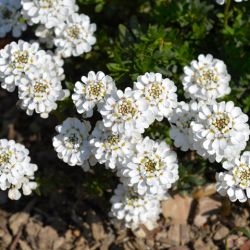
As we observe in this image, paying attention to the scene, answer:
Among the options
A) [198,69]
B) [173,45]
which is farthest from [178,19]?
[198,69]

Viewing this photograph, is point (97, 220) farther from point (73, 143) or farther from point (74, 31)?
point (74, 31)

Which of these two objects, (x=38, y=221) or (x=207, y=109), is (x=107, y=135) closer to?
(x=207, y=109)

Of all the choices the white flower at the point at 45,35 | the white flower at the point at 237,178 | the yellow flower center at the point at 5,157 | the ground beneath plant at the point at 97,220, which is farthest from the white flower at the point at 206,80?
the yellow flower center at the point at 5,157

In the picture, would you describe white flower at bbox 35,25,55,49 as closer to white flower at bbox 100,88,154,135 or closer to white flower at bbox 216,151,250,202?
white flower at bbox 100,88,154,135

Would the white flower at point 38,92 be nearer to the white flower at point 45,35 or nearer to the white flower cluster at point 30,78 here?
the white flower cluster at point 30,78

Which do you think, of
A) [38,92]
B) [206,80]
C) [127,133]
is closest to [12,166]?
[38,92]

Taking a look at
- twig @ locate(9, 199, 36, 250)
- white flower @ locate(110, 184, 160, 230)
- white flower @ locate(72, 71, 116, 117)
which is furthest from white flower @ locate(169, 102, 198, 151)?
twig @ locate(9, 199, 36, 250)

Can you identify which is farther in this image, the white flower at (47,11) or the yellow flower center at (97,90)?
the white flower at (47,11)
